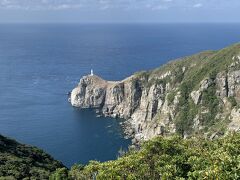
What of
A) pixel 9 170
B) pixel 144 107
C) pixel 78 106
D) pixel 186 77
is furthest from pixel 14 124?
pixel 9 170

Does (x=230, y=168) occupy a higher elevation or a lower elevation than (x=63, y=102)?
higher

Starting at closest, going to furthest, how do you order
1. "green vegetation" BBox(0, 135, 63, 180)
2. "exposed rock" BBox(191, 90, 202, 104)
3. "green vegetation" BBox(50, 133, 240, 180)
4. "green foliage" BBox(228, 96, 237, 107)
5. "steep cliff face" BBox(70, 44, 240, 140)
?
"green vegetation" BBox(50, 133, 240, 180), "green vegetation" BBox(0, 135, 63, 180), "green foliage" BBox(228, 96, 237, 107), "steep cliff face" BBox(70, 44, 240, 140), "exposed rock" BBox(191, 90, 202, 104)

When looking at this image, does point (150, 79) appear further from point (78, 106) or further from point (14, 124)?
point (14, 124)

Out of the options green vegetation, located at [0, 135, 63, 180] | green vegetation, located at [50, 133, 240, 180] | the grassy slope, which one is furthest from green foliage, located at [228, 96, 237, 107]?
green vegetation, located at [50, 133, 240, 180]

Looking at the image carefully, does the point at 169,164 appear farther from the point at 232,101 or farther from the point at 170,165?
the point at 232,101

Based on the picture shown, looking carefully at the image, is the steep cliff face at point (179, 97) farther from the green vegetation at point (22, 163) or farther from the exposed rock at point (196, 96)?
the green vegetation at point (22, 163)

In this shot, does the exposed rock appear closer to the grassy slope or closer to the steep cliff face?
the steep cliff face

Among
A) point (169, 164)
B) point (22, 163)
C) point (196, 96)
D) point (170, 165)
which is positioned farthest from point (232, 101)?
point (170, 165)
